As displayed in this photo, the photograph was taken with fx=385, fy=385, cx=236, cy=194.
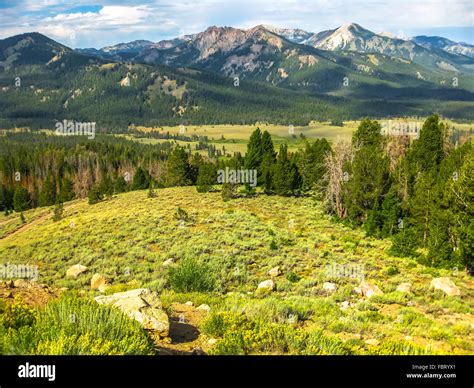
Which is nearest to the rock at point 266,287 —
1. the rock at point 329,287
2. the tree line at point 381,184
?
the rock at point 329,287

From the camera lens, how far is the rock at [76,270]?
31284 mm

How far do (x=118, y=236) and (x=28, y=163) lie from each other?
105 metres

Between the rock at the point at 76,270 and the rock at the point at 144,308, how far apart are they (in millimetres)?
21720

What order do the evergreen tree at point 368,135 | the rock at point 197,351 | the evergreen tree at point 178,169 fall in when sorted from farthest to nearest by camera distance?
the evergreen tree at point 178,169, the evergreen tree at point 368,135, the rock at point 197,351

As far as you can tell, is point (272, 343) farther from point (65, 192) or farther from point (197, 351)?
point (65, 192)

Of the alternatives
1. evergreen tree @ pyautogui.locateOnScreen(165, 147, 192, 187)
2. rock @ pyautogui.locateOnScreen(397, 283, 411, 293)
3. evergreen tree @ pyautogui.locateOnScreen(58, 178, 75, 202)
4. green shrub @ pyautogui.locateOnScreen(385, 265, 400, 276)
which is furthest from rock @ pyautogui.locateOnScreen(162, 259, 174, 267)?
evergreen tree @ pyautogui.locateOnScreen(58, 178, 75, 202)

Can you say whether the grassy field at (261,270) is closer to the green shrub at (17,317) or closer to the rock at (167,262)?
the rock at (167,262)

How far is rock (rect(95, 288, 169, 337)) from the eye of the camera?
10.0 m

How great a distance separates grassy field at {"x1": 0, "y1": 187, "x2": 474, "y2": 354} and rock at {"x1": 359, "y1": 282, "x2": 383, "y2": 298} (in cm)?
67

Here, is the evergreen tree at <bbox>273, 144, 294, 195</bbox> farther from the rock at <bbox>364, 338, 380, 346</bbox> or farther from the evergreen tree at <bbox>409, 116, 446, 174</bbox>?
the rock at <bbox>364, 338, 380, 346</bbox>

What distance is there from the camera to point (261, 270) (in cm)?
3039

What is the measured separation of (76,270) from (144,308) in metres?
24.0

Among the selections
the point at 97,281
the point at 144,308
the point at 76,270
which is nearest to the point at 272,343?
the point at 144,308
